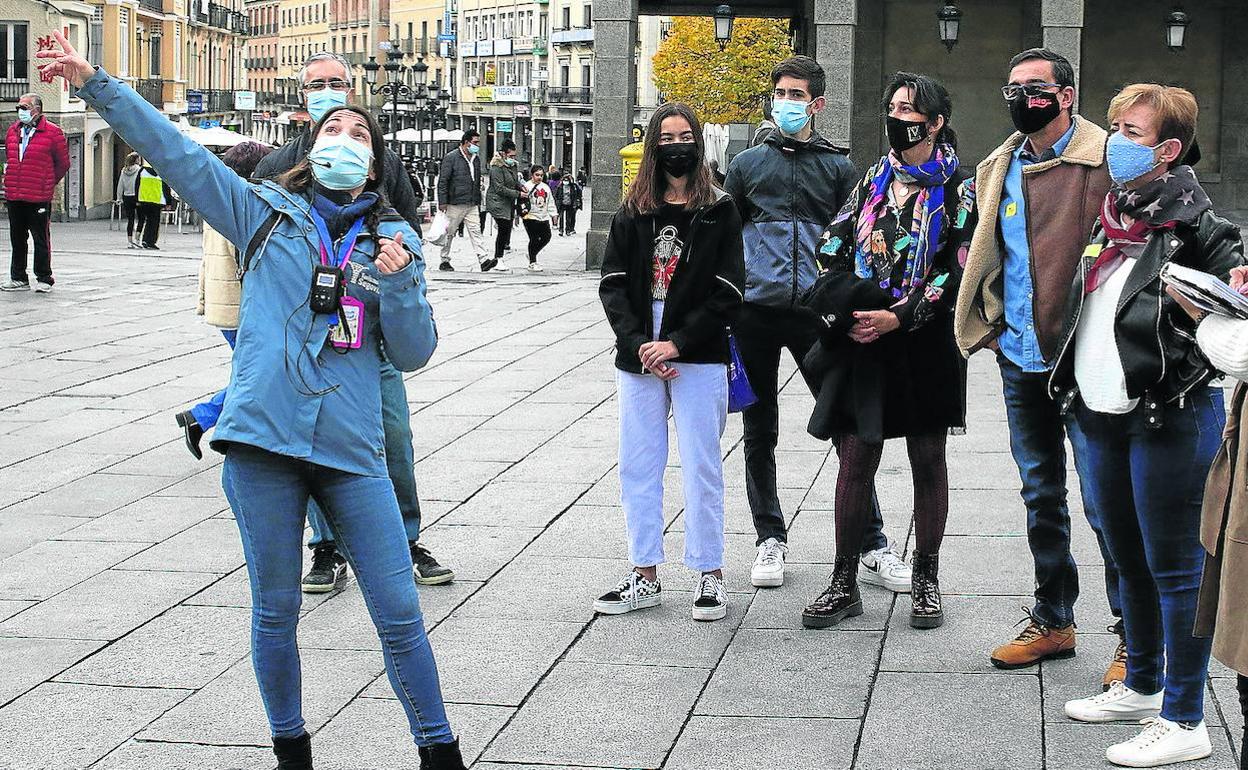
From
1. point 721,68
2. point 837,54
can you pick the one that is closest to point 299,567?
point 837,54

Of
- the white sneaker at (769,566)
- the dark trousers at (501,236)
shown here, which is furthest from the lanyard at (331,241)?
the dark trousers at (501,236)

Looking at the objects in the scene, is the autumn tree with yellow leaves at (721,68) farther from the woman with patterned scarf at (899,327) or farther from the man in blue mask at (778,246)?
the woman with patterned scarf at (899,327)

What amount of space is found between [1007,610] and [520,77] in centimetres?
10138

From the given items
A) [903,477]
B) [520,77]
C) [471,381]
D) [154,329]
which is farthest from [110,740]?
[520,77]

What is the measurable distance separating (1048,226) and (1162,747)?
161 cm

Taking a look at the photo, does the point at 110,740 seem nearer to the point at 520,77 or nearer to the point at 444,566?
the point at 444,566

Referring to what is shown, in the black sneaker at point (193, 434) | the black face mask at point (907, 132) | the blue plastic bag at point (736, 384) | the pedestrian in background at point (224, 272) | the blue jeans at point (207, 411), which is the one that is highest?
the black face mask at point (907, 132)

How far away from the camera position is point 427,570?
21.7ft

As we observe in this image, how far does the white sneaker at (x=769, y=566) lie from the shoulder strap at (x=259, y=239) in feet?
9.22

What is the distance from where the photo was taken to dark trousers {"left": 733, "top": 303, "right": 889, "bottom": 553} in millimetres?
6727

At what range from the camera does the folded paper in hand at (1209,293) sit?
388 cm

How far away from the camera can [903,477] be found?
8.61 m

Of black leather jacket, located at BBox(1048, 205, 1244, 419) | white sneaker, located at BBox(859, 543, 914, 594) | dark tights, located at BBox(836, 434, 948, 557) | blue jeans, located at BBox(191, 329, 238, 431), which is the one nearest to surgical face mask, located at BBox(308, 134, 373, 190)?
black leather jacket, located at BBox(1048, 205, 1244, 419)

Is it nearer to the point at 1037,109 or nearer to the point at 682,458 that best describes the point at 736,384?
the point at 682,458
